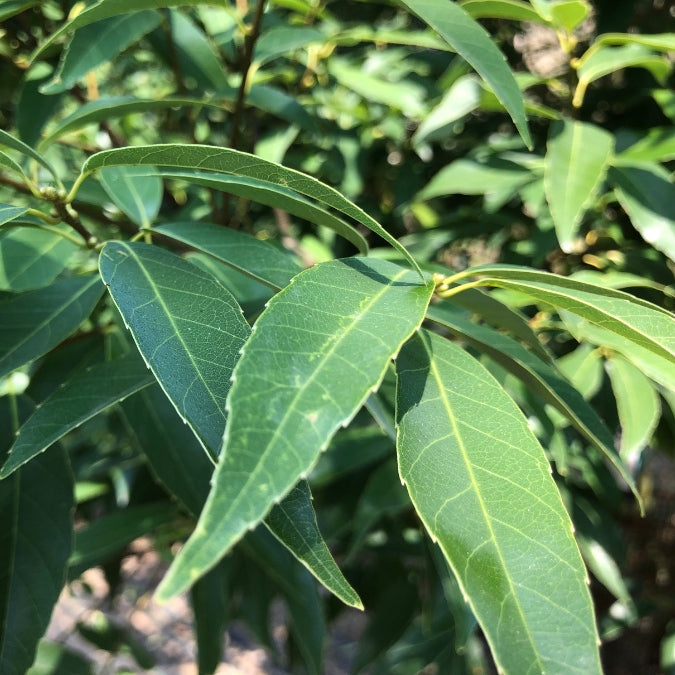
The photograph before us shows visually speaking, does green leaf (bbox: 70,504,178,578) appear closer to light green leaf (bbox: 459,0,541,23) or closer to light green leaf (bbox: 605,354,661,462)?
light green leaf (bbox: 605,354,661,462)

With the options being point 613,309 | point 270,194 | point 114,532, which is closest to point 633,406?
point 613,309

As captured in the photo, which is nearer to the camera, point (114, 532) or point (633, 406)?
point (633, 406)

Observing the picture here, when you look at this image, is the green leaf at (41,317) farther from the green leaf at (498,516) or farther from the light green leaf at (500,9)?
the light green leaf at (500,9)

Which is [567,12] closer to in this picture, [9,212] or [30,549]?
Answer: [9,212]

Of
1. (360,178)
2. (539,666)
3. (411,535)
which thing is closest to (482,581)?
(539,666)

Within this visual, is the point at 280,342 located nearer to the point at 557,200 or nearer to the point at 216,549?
the point at 216,549

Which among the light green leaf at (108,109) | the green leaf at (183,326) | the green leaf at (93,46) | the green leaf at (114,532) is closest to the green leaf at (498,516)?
the green leaf at (183,326)
